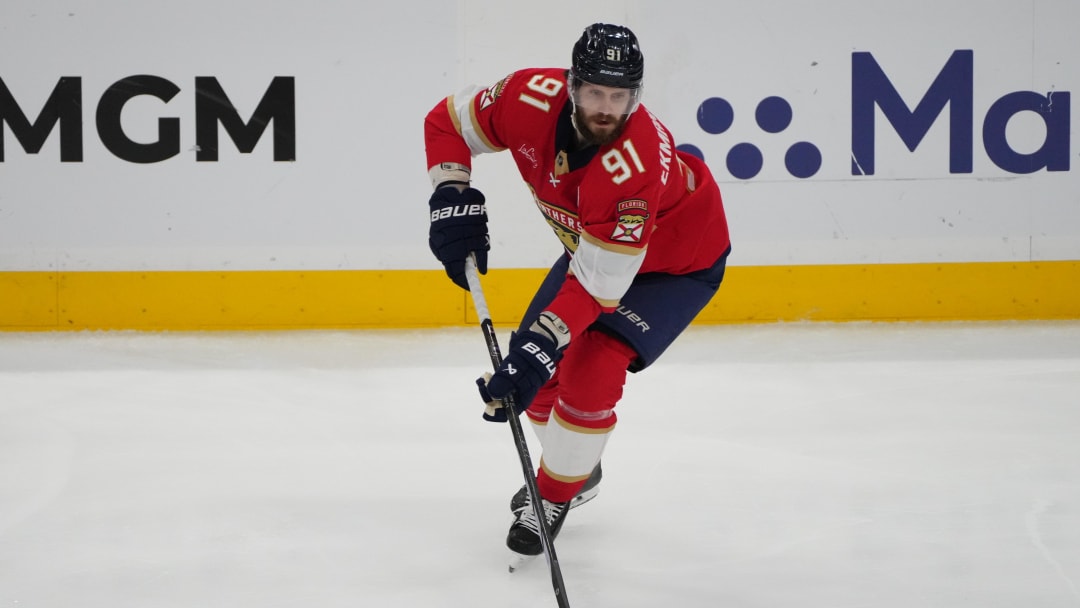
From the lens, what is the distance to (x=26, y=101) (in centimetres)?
479

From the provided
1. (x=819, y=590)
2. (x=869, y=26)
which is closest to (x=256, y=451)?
(x=819, y=590)

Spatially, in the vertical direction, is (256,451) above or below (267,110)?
below

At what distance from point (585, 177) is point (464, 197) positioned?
365mm

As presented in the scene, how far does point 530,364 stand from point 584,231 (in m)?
0.28

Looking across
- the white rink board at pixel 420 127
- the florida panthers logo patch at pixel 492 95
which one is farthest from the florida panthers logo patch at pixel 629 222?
the white rink board at pixel 420 127

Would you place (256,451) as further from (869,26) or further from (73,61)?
(869,26)

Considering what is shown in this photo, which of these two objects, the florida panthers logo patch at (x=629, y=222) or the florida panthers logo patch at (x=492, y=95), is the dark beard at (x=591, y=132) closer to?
the florida panthers logo patch at (x=629, y=222)

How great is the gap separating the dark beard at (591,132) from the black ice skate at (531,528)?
2.42ft

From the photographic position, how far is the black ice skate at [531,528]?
2121 millimetres

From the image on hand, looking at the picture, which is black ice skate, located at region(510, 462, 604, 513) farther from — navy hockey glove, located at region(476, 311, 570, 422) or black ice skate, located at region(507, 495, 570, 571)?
navy hockey glove, located at region(476, 311, 570, 422)

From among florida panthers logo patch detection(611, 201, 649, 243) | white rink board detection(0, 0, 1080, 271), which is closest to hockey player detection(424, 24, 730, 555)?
florida panthers logo patch detection(611, 201, 649, 243)

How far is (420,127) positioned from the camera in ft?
16.2

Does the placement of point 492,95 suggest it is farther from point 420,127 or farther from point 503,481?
point 420,127

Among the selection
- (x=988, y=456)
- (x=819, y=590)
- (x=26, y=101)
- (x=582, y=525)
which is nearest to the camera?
(x=819, y=590)
